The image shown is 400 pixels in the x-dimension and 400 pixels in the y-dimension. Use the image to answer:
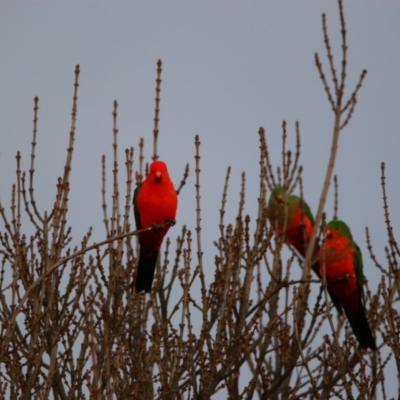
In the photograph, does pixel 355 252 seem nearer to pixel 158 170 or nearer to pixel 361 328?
pixel 361 328

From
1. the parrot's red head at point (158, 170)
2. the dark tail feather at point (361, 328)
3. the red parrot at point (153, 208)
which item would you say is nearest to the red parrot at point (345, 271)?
the dark tail feather at point (361, 328)

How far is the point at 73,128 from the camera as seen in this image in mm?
4805

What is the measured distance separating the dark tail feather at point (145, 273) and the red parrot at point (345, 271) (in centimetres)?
170

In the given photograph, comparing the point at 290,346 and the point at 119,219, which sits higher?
the point at 119,219

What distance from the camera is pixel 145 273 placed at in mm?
5535

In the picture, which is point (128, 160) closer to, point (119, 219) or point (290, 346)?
point (119, 219)

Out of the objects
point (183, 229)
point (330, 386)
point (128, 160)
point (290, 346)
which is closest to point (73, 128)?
point (128, 160)

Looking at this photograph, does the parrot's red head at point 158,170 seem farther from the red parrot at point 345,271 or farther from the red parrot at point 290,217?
the red parrot at point 345,271

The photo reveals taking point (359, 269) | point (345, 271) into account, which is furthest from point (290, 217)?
point (359, 269)

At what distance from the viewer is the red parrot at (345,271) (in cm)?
591

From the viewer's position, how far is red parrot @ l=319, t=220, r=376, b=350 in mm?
5910

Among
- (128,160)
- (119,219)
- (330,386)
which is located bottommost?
(330,386)

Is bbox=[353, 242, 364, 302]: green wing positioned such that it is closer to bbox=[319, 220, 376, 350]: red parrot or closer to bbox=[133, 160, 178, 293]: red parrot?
bbox=[319, 220, 376, 350]: red parrot

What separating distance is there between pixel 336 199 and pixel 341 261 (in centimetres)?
62
